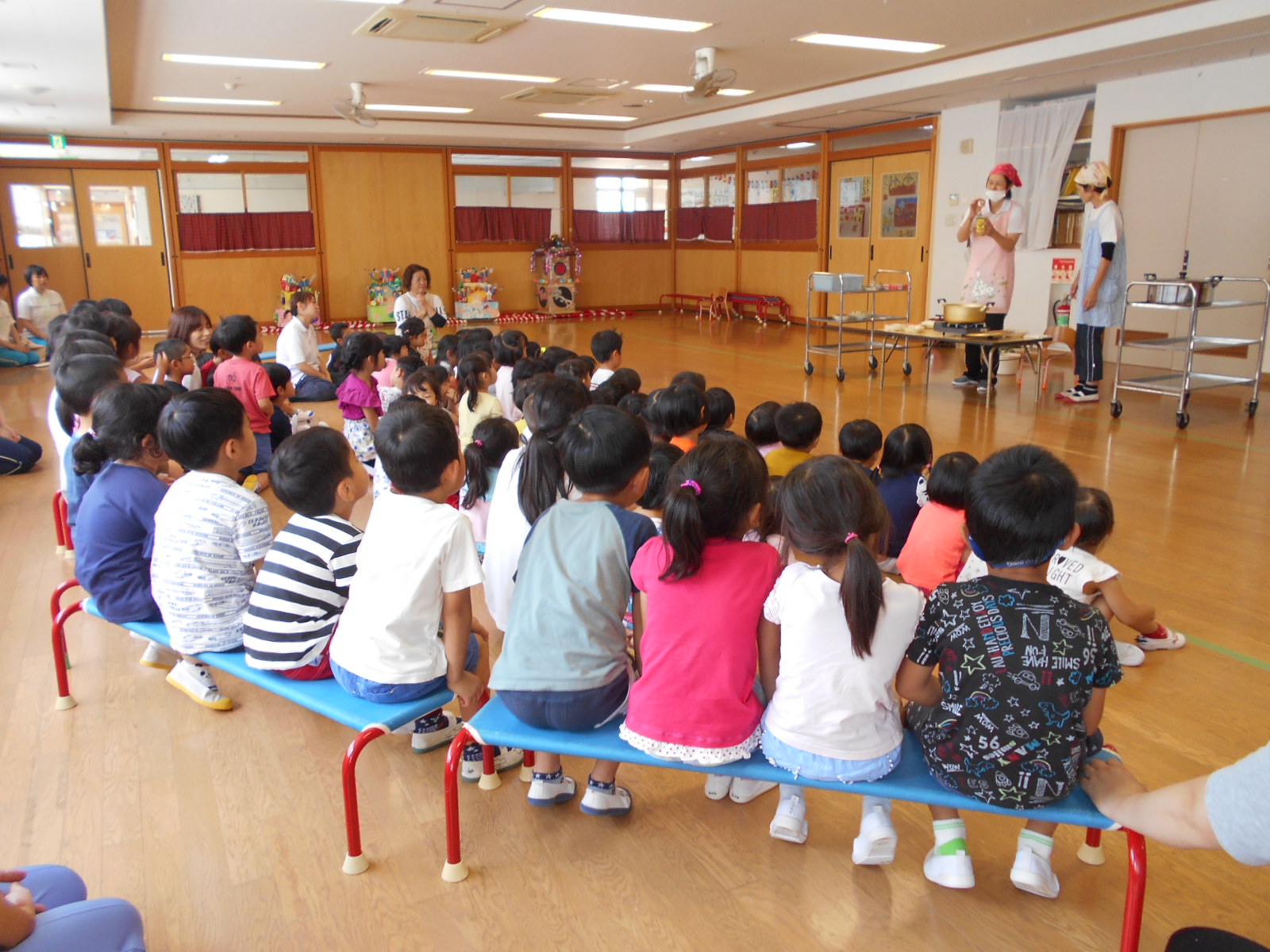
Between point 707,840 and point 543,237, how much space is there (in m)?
12.4

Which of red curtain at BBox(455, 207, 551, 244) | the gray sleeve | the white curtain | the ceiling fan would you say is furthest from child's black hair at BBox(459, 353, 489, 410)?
red curtain at BBox(455, 207, 551, 244)

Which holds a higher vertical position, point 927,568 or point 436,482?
point 436,482

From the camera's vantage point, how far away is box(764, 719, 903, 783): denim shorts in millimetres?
1610

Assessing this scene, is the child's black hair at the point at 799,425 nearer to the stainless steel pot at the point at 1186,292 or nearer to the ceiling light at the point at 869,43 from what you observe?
the stainless steel pot at the point at 1186,292

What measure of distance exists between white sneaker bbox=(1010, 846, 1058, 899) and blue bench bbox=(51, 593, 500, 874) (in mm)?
1101

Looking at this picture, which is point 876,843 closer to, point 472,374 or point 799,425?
point 799,425

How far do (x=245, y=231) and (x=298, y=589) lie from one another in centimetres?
1108

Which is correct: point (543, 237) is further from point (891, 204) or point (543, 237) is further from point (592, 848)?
Answer: point (592, 848)

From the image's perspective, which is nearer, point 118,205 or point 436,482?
point 436,482

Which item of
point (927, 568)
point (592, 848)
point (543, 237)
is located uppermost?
point (543, 237)

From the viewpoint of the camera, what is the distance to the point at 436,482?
1.97 m

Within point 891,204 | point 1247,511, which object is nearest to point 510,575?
point 1247,511

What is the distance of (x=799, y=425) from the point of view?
2979mm

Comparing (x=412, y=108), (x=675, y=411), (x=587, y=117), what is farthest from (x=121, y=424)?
(x=587, y=117)
